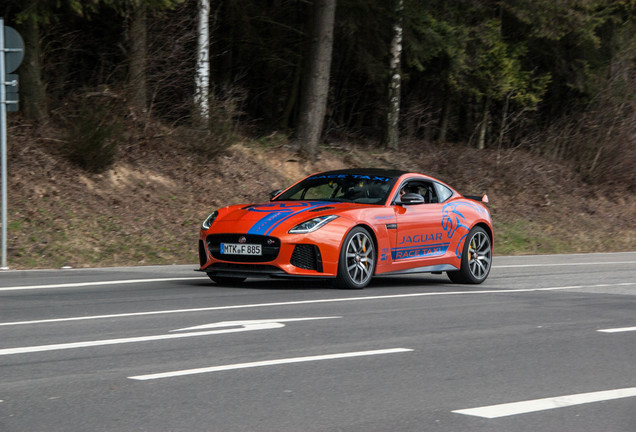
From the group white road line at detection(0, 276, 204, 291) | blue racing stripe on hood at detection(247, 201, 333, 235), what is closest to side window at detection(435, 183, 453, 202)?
blue racing stripe on hood at detection(247, 201, 333, 235)

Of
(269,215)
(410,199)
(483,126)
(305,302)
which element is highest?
(483,126)

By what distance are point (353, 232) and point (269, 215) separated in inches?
39.2

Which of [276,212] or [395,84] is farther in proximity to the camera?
[395,84]

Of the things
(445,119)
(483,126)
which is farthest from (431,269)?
(445,119)

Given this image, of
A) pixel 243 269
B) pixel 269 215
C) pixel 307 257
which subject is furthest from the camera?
pixel 269 215

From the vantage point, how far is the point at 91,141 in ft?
59.0

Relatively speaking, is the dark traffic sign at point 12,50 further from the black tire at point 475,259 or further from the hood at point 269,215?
the black tire at point 475,259

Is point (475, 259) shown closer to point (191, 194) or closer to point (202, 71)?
point (191, 194)

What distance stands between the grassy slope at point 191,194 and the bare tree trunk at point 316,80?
57cm

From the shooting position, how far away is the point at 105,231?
1625 centimetres

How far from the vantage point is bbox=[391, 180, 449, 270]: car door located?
1202 cm

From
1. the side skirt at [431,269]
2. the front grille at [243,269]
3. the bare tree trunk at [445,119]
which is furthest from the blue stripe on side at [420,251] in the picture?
the bare tree trunk at [445,119]

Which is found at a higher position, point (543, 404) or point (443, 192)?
point (443, 192)

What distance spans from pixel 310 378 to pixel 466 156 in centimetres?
2160
